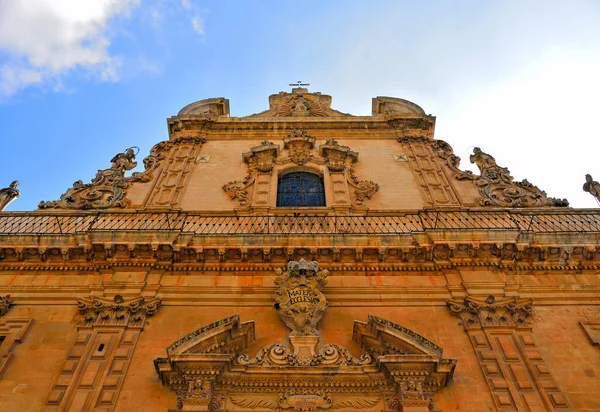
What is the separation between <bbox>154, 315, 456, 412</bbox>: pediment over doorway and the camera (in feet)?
23.1

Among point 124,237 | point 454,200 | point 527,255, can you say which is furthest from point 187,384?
point 454,200

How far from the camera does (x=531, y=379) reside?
7270 millimetres

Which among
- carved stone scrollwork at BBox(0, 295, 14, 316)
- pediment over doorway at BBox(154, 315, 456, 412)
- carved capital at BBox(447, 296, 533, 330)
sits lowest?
pediment over doorway at BBox(154, 315, 456, 412)

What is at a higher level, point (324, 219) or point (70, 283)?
point (324, 219)

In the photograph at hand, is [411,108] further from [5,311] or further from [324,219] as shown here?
[5,311]

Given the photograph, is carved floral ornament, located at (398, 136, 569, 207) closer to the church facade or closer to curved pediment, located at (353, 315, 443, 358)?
the church facade

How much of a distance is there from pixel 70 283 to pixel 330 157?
6949 millimetres

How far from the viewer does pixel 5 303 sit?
8.49 m

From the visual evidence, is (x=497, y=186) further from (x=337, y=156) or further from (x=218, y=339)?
(x=218, y=339)

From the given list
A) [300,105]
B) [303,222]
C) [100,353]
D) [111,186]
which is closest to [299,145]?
[300,105]

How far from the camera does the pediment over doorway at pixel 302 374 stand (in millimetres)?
7043

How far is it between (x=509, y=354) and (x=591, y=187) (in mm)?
5731

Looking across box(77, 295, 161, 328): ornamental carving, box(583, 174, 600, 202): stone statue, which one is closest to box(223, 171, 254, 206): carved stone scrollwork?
box(77, 295, 161, 328): ornamental carving

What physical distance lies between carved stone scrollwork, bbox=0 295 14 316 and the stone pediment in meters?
9.25
